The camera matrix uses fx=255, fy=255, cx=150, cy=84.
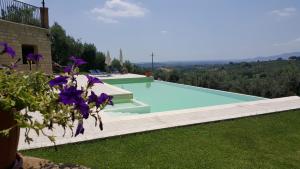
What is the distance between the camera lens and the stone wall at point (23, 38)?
12195 millimetres

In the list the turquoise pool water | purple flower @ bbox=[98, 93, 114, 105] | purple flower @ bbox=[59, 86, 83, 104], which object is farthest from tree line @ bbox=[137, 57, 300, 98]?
purple flower @ bbox=[59, 86, 83, 104]

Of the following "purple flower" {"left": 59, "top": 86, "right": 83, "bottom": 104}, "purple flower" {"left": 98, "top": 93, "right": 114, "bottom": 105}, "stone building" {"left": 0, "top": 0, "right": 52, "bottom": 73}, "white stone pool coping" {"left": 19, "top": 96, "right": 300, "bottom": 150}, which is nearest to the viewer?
"purple flower" {"left": 59, "top": 86, "right": 83, "bottom": 104}

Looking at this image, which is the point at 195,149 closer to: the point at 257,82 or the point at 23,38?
the point at 257,82

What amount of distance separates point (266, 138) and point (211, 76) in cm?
1119

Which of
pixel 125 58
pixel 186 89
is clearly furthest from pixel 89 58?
pixel 186 89

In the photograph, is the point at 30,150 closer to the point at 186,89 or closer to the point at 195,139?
the point at 195,139

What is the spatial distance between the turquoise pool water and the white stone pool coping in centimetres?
286

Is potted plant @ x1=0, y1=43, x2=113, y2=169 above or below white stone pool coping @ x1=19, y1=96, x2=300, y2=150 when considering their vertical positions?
above

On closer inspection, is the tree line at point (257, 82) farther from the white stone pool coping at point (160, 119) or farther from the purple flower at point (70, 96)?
the purple flower at point (70, 96)

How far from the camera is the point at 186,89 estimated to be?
48.2 feet

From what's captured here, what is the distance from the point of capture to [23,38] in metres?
13.7

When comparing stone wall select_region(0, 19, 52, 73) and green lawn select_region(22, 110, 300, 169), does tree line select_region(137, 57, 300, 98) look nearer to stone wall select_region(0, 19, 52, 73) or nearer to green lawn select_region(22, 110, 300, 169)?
→ green lawn select_region(22, 110, 300, 169)

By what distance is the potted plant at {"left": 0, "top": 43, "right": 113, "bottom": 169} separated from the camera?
5.42ft

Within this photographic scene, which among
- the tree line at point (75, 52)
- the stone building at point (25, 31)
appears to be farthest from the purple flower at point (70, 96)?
the tree line at point (75, 52)
